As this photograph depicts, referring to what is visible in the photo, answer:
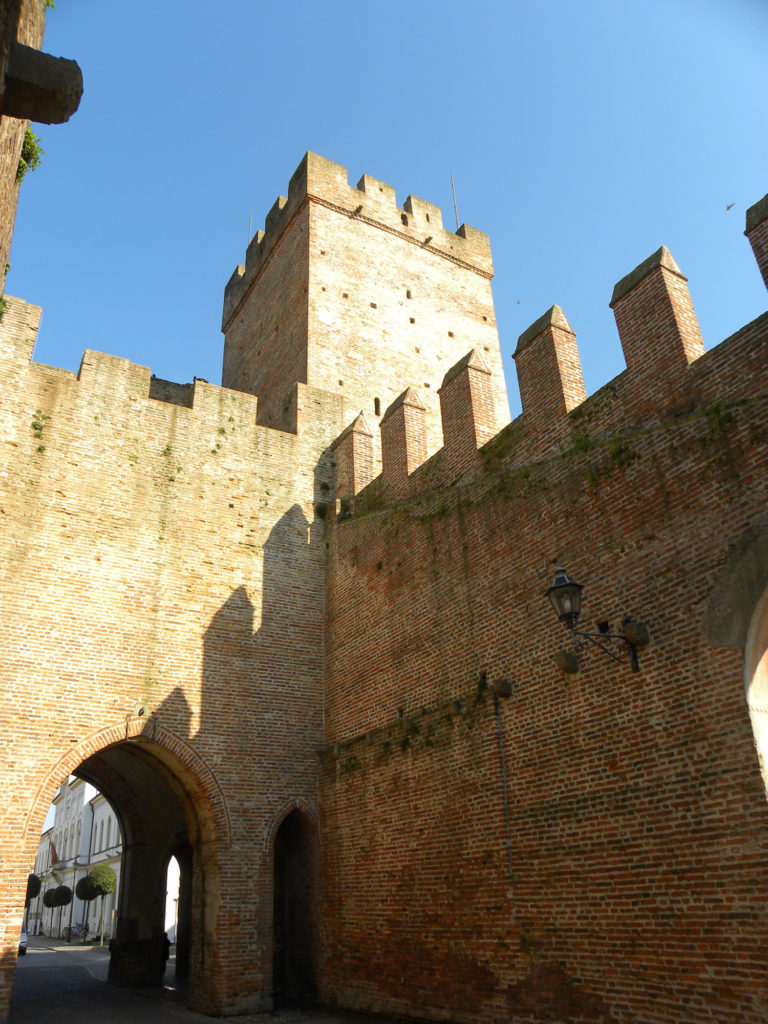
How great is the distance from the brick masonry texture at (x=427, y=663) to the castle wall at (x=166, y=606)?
47 millimetres

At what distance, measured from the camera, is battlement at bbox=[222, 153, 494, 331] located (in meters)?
19.4

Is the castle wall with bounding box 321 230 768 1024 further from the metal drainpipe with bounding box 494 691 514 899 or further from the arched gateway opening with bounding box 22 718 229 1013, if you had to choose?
the arched gateway opening with bounding box 22 718 229 1013

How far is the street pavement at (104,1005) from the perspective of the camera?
32.7ft

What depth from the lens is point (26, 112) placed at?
11.1ft

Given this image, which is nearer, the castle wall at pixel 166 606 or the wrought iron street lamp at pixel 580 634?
the wrought iron street lamp at pixel 580 634

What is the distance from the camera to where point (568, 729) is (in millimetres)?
8062

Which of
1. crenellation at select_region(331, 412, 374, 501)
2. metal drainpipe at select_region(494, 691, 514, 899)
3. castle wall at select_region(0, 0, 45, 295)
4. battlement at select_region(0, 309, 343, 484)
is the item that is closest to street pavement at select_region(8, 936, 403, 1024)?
metal drainpipe at select_region(494, 691, 514, 899)

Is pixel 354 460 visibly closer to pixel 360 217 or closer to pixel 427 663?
pixel 427 663

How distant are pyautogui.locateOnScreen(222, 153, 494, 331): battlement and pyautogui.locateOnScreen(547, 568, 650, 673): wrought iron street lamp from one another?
15.0 metres

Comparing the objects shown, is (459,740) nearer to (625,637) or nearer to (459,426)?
(625,637)

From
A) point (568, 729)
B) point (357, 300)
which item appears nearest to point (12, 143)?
point (568, 729)

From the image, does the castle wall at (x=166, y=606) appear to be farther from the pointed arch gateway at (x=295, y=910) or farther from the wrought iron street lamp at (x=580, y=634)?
the wrought iron street lamp at (x=580, y=634)

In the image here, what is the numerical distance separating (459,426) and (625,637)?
4.77 metres

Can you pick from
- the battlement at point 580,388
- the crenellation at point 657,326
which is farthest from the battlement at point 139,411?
the crenellation at point 657,326
